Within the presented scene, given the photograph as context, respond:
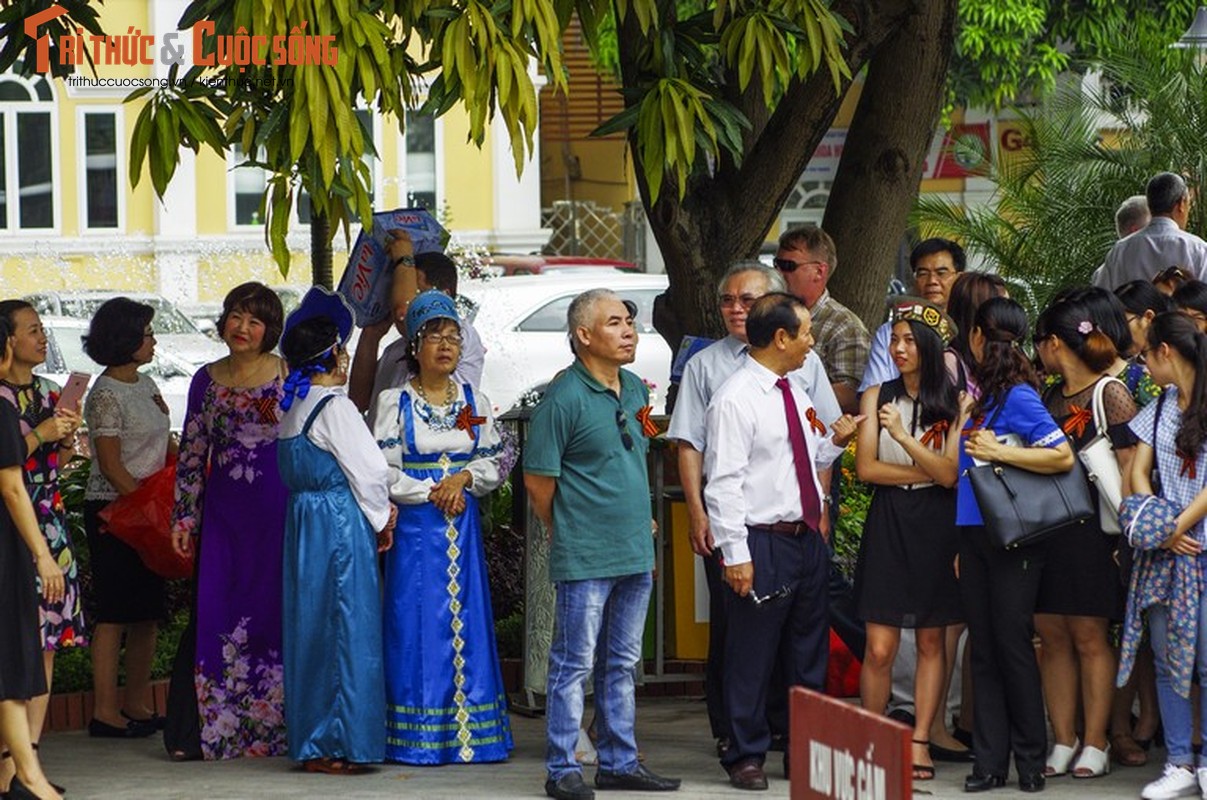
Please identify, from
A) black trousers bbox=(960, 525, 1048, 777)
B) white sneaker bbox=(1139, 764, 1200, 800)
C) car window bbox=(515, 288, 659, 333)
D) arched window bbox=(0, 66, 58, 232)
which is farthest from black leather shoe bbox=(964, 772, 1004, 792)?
arched window bbox=(0, 66, 58, 232)

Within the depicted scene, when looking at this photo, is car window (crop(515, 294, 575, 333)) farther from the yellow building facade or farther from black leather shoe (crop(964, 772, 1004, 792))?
black leather shoe (crop(964, 772, 1004, 792))

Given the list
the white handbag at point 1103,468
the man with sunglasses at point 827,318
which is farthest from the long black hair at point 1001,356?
the man with sunglasses at point 827,318

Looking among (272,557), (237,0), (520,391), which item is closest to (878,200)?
(272,557)

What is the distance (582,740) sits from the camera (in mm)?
8508

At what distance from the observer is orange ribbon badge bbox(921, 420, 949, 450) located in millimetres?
7945

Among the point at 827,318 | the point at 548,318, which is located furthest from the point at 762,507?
the point at 548,318

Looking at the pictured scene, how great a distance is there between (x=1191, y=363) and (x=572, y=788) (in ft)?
8.67

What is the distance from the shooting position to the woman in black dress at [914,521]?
7.92 meters

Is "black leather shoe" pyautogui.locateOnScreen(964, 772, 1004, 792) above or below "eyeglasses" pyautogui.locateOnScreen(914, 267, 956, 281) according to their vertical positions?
below

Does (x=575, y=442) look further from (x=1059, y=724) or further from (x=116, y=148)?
(x=116, y=148)

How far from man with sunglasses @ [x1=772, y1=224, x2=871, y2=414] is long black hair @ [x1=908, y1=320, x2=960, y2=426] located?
3.36ft

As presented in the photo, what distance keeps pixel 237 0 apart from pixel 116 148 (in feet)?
83.5

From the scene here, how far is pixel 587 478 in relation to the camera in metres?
7.81

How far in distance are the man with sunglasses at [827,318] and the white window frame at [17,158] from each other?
78.6 ft
